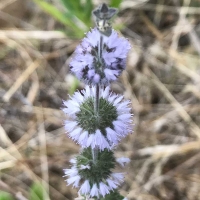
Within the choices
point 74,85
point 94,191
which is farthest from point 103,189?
point 74,85

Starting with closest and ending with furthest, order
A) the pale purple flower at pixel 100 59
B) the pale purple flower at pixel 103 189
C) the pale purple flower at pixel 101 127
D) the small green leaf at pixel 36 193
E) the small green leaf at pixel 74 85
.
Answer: the pale purple flower at pixel 100 59 → the pale purple flower at pixel 101 127 → the pale purple flower at pixel 103 189 → the small green leaf at pixel 36 193 → the small green leaf at pixel 74 85

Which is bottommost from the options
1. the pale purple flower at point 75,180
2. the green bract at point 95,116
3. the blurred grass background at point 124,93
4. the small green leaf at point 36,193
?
the pale purple flower at point 75,180

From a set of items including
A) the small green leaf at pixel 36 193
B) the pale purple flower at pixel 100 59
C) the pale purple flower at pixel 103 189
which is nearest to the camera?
the pale purple flower at pixel 100 59

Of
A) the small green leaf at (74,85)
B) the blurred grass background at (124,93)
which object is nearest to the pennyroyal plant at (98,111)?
the blurred grass background at (124,93)

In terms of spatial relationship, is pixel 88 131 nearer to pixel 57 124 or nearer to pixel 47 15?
pixel 57 124

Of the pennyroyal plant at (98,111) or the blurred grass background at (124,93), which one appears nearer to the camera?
the pennyroyal plant at (98,111)

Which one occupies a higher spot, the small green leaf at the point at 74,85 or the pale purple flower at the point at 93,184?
the small green leaf at the point at 74,85

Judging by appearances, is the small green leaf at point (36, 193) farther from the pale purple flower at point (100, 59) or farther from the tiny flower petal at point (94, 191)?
the pale purple flower at point (100, 59)

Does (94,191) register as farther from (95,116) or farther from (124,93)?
(124,93)

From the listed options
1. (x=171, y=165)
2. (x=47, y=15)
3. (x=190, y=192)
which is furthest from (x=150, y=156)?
(x=47, y=15)
